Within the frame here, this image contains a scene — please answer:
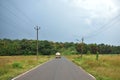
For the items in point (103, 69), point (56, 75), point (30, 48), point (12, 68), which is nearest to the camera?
point (56, 75)

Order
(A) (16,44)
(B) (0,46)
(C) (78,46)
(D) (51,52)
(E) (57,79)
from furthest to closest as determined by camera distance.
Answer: (C) (78,46)
(D) (51,52)
(A) (16,44)
(B) (0,46)
(E) (57,79)

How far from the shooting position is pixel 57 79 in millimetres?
18875

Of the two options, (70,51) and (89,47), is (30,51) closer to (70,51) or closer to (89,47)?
(70,51)

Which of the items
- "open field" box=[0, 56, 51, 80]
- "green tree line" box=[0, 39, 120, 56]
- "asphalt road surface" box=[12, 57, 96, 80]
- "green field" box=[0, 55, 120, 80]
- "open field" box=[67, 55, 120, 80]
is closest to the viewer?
"asphalt road surface" box=[12, 57, 96, 80]

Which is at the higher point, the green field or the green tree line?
the green tree line

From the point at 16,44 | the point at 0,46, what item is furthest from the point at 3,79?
the point at 16,44

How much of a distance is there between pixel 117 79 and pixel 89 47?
170874 mm

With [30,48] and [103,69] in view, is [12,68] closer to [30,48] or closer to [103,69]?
[103,69]

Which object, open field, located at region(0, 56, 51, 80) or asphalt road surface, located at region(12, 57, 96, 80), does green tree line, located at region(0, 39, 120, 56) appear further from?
asphalt road surface, located at region(12, 57, 96, 80)

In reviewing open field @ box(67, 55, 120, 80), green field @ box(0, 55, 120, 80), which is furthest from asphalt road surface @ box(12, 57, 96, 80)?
open field @ box(67, 55, 120, 80)

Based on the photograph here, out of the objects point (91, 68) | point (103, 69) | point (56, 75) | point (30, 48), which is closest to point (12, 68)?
point (91, 68)

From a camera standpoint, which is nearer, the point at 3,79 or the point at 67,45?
the point at 3,79

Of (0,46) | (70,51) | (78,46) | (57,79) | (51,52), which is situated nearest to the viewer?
(57,79)

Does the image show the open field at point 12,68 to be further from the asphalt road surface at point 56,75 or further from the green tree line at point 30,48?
the green tree line at point 30,48
